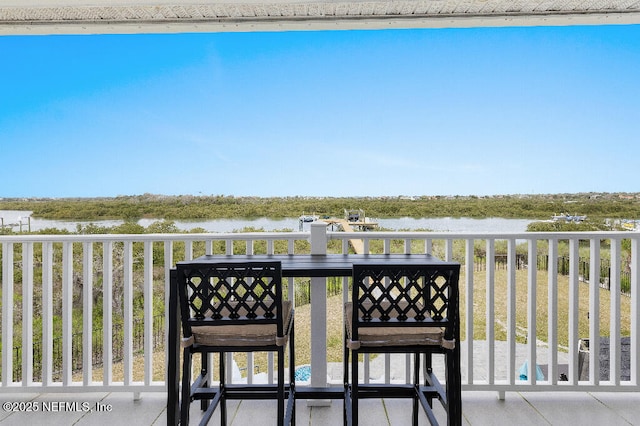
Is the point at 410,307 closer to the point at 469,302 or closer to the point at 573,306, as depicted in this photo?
the point at 469,302

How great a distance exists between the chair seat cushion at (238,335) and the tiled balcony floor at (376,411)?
2.61 ft

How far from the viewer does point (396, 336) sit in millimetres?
1708

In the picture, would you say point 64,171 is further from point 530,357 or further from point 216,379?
point 530,357

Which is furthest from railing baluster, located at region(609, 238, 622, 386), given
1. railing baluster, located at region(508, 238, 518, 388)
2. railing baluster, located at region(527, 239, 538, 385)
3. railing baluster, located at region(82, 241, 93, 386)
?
railing baluster, located at region(82, 241, 93, 386)

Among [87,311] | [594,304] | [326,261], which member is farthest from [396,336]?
[87,311]

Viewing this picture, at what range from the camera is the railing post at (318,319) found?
236 centimetres

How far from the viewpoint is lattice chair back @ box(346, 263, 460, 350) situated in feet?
5.41

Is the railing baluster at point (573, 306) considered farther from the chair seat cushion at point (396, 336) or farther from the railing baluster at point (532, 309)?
the chair seat cushion at point (396, 336)

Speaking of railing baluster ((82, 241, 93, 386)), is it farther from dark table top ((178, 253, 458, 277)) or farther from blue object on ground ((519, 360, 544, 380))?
blue object on ground ((519, 360, 544, 380))

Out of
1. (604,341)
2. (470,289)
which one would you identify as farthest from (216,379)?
(604,341)

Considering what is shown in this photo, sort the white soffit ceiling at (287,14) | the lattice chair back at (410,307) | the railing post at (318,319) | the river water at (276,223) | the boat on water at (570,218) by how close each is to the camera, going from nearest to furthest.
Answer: the lattice chair back at (410,307) → the railing post at (318,319) → the white soffit ceiling at (287,14) → the river water at (276,223) → the boat on water at (570,218)

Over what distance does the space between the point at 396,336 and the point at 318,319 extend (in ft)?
2.48

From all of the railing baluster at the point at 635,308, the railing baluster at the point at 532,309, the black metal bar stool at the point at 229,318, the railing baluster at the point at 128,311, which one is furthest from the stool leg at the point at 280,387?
the railing baluster at the point at 635,308

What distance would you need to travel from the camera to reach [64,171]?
891cm
